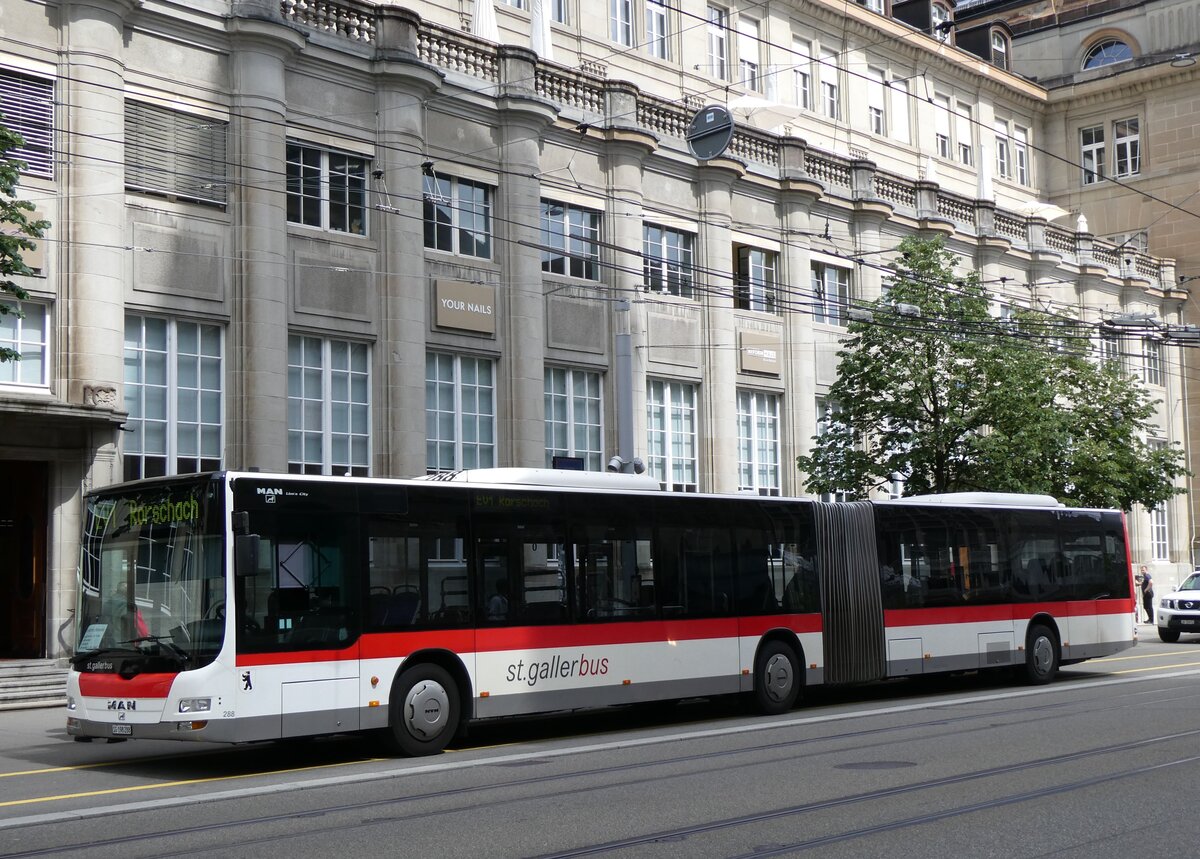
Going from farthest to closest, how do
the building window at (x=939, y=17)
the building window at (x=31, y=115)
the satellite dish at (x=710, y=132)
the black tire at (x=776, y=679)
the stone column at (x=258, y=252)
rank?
the building window at (x=939, y=17), the satellite dish at (x=710, y=132), the stone column at (x=258, y=252), the building window at (x=31, y=115), the black tire at (x=776, y=679)

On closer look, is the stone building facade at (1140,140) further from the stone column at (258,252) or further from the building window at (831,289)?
the stone column at (258,252)

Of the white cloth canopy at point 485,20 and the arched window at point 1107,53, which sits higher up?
the arched window at point 1107,53

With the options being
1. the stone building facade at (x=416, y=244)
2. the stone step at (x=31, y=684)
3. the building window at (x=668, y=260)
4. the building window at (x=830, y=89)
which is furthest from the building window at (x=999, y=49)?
the stone step at (x=31, y=684)

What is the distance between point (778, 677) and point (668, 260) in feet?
48.3

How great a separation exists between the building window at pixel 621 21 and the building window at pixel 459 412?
11.4 metres

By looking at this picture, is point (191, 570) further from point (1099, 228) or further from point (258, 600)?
point (1099, 228)

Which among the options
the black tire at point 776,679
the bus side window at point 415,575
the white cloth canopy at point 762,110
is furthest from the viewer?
the white cloth canopy at point 762,110

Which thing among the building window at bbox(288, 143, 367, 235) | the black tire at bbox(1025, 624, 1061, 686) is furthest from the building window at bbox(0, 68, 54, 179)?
the black tire at bbox(1025, 624, 1061, 686)

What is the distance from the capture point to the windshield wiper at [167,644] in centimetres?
1309

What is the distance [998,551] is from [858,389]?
11083mm

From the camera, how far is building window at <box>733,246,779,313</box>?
34500mm

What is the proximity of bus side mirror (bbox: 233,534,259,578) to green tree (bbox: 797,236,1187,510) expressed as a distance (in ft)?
67.3

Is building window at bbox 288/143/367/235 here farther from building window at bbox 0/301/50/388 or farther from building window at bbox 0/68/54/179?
building window at bbox 0/301/50/388

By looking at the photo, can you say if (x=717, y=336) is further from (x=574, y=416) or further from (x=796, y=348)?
(x=574, y=416)
